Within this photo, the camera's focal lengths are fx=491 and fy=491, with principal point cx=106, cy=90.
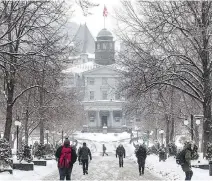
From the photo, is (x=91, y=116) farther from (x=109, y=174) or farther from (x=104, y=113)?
(x=109, y=174)

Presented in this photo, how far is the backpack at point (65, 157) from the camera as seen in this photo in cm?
1445

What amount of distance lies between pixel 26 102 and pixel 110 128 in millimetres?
67071

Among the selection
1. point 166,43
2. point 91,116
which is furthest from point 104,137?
point 166,43

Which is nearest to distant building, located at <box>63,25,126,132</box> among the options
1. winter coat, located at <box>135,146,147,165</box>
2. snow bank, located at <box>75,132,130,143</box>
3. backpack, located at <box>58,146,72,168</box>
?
snow bank, located at <box>75,132,130,143</box>

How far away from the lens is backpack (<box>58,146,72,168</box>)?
14445 millimetres

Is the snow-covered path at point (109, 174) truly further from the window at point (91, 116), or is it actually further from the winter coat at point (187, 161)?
the window at point (91, 116)

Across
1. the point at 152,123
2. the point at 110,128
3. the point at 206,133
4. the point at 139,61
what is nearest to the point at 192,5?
the point at 139,61

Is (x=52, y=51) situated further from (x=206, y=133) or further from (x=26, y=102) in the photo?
(x=26, y=102)

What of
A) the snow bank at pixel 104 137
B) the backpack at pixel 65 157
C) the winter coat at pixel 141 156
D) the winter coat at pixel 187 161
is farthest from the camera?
the snow bank at pixel 104 137

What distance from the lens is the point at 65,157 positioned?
14438mm

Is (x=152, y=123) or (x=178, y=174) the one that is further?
(x=152, y=123)

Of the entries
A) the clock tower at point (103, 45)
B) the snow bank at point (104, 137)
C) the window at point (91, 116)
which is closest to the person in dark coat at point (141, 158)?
the snow bank at point (104, 137)

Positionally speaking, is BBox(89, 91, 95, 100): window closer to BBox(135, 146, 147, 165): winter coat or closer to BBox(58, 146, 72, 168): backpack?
BBox(135, 146, 147, 165): winter coat

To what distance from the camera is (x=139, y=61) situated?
74.7 ft
